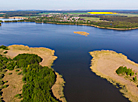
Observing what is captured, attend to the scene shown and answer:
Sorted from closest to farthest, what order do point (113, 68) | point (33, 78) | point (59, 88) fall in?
1. point (59, 88)
2. point (33, 78)
3. point (113, 68)

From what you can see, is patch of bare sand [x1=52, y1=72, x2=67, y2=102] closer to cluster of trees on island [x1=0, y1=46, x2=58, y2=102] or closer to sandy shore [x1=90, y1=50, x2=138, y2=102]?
cluster of trees on island [x1=0, y1=46, x2=58, y2=102]

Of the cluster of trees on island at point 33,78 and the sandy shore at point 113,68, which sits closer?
the cluster of trees on island at point 33,78

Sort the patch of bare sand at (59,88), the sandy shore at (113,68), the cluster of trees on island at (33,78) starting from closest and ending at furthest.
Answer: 1. the cluster of trees on island at (33,78)
2. the patch of bare sand at (59,88)
3. the sandy shore at (113,68)

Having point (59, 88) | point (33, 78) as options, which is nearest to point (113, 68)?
point (59, 88)

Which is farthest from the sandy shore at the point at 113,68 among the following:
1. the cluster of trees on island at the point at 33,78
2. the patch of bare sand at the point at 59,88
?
the cluster of trees on island at the point at 33,78

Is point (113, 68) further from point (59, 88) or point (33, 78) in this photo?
point (33, 78)

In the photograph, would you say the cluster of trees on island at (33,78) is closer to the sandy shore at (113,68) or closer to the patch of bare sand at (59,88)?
the patch of bare sand at (59,88)
